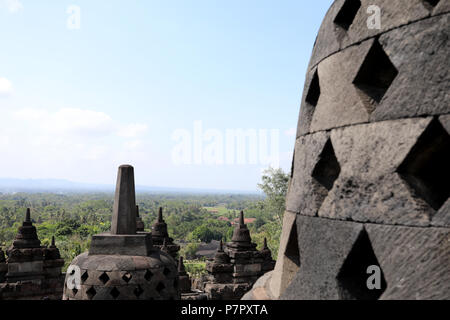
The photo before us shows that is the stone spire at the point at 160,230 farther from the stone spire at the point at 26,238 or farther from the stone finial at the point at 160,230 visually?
the stone spire at the point at 26,238

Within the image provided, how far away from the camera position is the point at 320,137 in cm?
246

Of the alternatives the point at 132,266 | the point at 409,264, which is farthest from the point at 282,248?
the point at 132,266

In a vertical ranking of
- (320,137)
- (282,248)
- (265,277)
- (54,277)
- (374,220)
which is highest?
(320,137)

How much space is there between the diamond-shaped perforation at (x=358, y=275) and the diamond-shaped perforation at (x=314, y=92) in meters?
1.13

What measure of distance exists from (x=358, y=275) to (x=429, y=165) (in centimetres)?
76

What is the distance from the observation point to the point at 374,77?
7.34 ft

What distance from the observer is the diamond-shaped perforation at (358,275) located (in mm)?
2135

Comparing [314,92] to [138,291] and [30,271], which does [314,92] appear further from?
[30,271]

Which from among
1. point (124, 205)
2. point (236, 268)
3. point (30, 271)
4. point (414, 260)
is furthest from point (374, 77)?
point (30, 271)

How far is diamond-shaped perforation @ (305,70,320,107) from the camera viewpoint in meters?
2.72

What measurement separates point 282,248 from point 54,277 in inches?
407

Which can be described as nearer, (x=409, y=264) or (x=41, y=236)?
(x=409, y=264)
